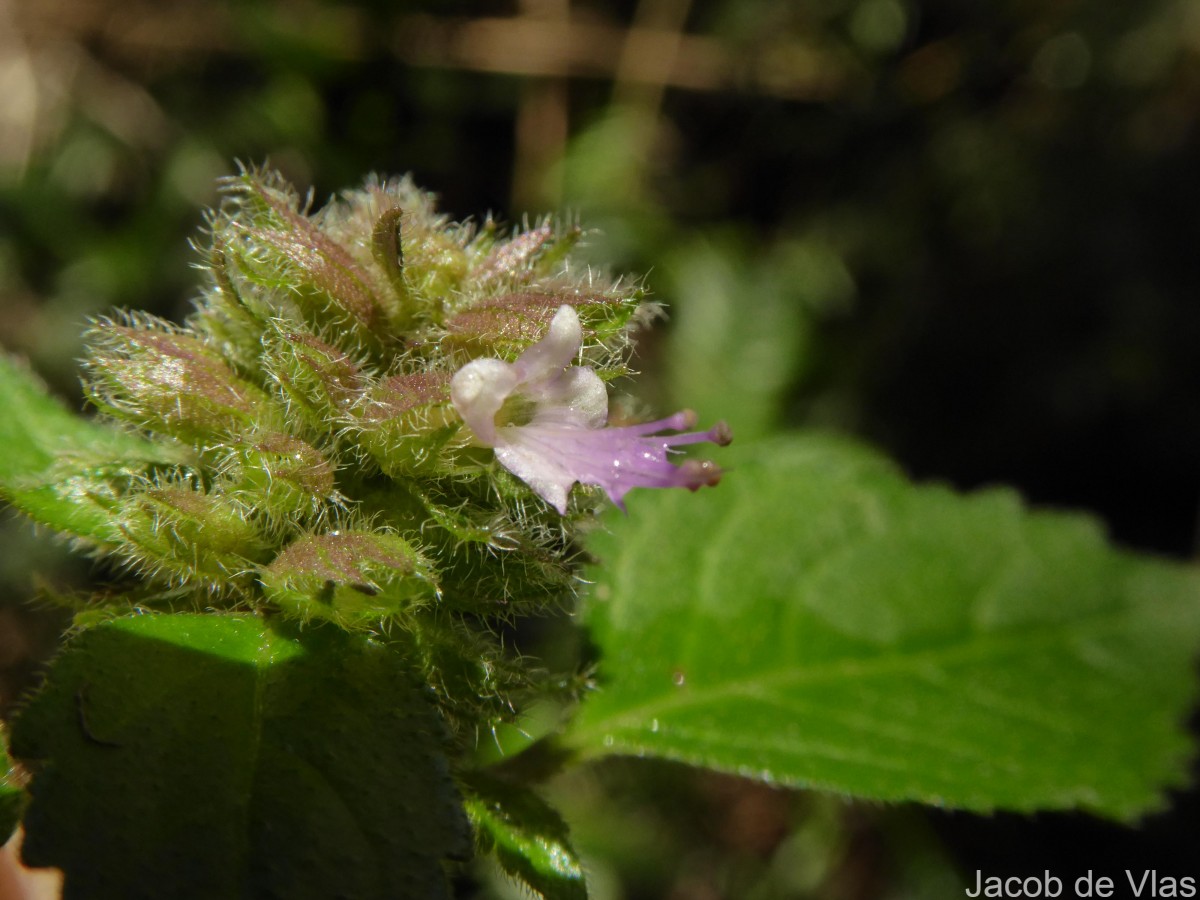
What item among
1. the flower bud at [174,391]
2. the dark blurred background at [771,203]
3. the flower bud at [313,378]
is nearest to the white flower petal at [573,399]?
the flower bud at [313,378]

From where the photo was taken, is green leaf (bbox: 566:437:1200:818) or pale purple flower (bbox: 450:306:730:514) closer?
pale purple flower (bbox: 450:306:730:514)

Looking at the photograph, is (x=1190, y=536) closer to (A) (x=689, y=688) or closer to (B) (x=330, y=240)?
(A) (x=689, y=688)

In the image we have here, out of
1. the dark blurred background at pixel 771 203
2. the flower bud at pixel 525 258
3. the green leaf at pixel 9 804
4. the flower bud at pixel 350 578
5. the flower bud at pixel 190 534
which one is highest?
the dark blurred background at pixel 771 203

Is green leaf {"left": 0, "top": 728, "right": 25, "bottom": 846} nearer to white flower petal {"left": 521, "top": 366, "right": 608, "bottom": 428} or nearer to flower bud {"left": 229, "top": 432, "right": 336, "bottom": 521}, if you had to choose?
flower bud {"left": 229, "top": 432, "right": 336, "bottom": 521}

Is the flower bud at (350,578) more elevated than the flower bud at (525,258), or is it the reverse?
the flower bud at (525,258)

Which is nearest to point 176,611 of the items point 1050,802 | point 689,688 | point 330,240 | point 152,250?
point 330,240

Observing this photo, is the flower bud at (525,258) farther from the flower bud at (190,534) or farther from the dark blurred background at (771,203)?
the dark blurred background at (771,203)

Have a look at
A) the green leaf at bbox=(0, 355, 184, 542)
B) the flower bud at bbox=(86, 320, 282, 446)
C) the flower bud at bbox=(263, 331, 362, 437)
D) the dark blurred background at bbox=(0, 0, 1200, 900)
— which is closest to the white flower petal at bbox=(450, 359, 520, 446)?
the flower bud at bbox=(263, 331, 362, 437)
